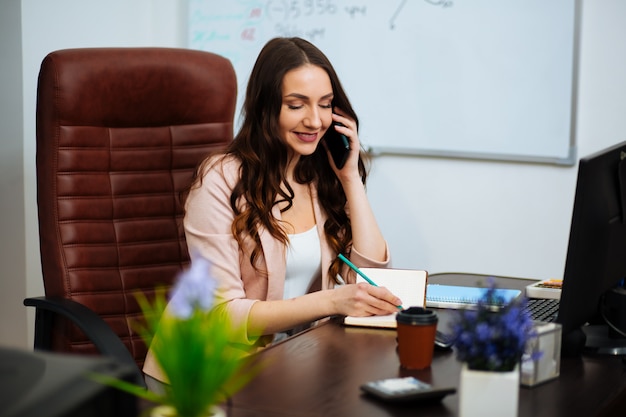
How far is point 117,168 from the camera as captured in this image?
84.0 inches

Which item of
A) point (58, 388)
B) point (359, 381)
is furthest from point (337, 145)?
point (58, 388)

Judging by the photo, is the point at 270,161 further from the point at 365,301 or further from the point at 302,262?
the point at 365,301

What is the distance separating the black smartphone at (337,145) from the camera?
206cm

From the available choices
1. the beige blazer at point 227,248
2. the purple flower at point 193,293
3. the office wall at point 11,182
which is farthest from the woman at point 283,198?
the office wall at point 11,182

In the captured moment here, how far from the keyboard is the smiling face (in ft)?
1.98

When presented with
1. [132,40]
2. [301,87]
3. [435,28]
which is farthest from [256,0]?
[301,87]

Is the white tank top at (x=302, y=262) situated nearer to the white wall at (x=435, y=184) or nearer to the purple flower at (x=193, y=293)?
the purple flower at (x=193, y=293)

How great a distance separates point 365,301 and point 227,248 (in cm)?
34

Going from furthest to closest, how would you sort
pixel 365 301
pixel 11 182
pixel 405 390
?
pixel 11 182
pixel 365 301
pixel 405 390

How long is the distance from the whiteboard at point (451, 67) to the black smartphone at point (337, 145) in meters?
1.11

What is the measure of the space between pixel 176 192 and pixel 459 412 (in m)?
1.24

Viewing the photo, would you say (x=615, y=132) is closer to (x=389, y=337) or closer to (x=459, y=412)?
(x=389, y=337)

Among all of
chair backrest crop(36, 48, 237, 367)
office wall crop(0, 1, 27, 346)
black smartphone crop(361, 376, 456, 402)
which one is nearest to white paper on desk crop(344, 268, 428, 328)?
black smartphone crop(361, 376, 456, 402)

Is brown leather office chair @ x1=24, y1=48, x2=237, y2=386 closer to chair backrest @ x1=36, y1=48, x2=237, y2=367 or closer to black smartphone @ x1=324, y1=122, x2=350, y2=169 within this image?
chair backrest @ x1=36, y1=48, x2=237, y2=367
